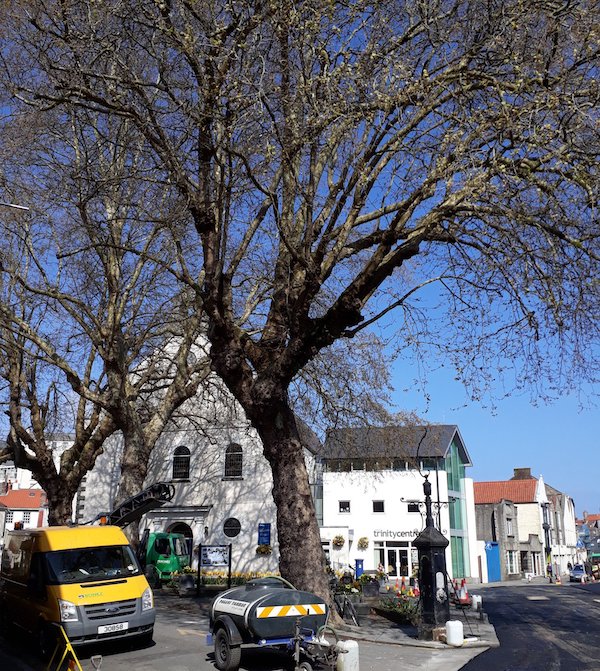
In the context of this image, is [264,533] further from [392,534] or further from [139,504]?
[139,504]

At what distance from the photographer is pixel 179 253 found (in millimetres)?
13859

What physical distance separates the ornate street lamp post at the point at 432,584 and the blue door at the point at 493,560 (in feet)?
140

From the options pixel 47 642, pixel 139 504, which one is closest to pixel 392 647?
pixel 47 642

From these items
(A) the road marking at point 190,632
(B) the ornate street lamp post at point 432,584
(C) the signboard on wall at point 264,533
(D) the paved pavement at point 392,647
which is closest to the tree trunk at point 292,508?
(D) the paved pavement at point 392,647

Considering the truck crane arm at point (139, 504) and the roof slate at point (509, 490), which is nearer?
the truck crane arm at point (139, 504)

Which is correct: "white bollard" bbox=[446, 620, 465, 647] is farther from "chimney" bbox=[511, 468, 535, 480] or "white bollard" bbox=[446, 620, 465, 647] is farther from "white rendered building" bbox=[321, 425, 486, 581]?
"chimney" bbox=[511, 468, 535, 480]

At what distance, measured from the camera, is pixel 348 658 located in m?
8.72

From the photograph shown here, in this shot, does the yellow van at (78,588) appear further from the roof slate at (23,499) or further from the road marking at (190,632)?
the roof slate at (23,499)

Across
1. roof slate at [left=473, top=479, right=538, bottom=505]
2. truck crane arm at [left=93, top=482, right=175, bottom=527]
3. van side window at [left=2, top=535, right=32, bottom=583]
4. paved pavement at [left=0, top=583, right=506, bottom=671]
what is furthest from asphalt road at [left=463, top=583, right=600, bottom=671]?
roof slate at [left=473, top=479, right=538, bottom=505]

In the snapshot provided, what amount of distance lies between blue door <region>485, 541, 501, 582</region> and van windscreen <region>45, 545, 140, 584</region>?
47550mm

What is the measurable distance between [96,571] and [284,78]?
982 cm

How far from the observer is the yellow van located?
10359mm

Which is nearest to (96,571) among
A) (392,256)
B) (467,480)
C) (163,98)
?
(392,256)

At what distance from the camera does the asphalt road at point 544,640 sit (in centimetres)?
1080
